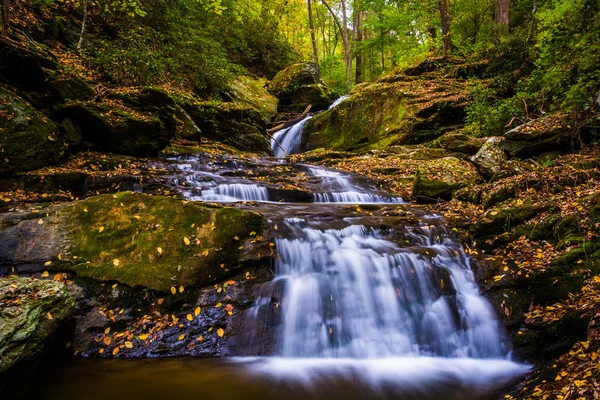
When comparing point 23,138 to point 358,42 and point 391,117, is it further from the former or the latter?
point 358,42

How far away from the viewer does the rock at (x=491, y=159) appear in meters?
7.23

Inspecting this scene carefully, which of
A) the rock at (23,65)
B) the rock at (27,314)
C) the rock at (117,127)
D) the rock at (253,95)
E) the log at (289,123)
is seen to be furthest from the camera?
the rock at (253,95)

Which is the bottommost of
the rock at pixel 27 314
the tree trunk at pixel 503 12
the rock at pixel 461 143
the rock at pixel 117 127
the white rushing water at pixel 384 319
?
the white rushing water at pixel 384 319

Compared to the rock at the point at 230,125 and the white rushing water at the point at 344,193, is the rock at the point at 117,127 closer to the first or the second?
the rock at the point at 230,125

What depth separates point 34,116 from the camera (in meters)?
6.62

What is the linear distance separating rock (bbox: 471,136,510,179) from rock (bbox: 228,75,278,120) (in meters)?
11.6

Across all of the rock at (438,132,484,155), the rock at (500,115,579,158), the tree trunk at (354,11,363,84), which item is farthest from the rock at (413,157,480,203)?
the tree trunk at (354,11,363,84)

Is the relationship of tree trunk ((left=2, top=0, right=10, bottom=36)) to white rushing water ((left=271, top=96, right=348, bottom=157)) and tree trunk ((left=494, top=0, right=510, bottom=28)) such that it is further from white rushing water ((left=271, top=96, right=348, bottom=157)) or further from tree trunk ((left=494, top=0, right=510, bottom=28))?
tree trunk ((left=494, top=0, right=510, bottom=28))

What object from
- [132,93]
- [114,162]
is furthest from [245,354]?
[132,93]

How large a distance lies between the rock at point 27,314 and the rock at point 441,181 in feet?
23.2

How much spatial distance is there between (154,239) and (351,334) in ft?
9.66

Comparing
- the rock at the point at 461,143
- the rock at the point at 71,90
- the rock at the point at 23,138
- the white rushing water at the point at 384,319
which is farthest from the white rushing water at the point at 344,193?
the rock at the point at 71,90

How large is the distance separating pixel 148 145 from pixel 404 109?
9679mm

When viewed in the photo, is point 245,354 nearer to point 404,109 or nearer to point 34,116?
point 34,116
